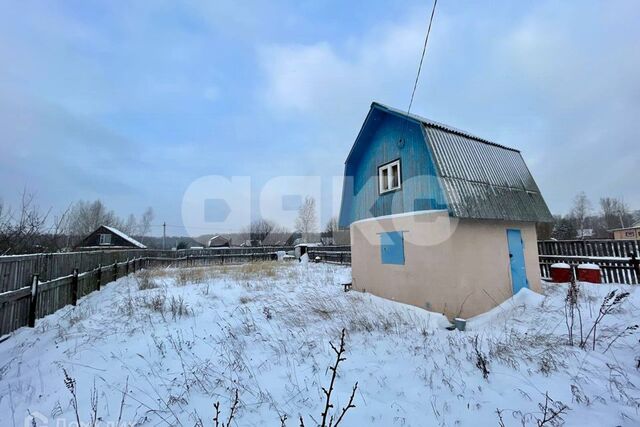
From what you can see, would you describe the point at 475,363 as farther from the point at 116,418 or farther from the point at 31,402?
the point at 31,402

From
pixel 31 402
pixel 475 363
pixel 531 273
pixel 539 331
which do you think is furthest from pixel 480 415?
pixel 531 273

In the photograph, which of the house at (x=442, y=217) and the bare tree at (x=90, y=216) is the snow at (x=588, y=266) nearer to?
the house at (x=442, y=217)

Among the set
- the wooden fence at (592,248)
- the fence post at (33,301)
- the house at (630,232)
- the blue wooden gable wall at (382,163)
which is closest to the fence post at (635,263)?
the wooden fence at (592,248)

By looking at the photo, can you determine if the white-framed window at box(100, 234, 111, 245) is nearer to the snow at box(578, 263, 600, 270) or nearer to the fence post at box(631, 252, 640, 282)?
the snow at box(578, 263, 600, 270)

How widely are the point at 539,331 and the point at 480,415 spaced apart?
11.5ft

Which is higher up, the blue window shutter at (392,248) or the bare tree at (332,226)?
the bare tree at (332,226)

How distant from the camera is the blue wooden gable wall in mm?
8086

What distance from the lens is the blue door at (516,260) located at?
855cm

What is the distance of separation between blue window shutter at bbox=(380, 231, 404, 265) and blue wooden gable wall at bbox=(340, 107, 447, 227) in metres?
0.72

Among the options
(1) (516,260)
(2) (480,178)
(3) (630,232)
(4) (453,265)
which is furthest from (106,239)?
(3) (630,232)

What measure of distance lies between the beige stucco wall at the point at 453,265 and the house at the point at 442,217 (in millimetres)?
25

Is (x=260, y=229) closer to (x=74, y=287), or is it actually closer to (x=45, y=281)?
(x=74, y=287)

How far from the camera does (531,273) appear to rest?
360 inches

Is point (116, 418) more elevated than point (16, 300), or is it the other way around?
point (16, 300)
